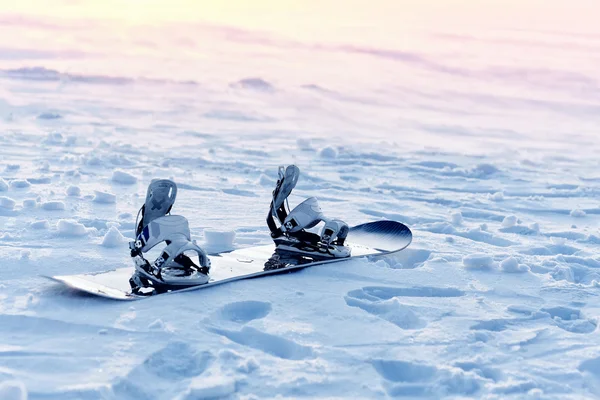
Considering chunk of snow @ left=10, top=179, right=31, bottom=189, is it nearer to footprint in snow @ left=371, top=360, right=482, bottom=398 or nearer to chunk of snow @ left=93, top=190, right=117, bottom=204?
chunk of snow @ left=93, top=190, right=117, bottom=204

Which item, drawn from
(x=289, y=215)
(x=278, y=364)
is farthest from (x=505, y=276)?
(x=278, y=364)

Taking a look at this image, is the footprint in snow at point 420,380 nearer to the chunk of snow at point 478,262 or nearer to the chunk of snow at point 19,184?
the chunk of snow at point 478,262

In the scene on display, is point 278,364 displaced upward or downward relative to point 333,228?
downward

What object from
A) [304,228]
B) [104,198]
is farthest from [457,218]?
[104,198]

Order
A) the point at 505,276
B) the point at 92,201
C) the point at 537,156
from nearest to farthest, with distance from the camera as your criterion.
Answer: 1. the point at 505,276
2. the point at 92,201
3. the point at 537,156

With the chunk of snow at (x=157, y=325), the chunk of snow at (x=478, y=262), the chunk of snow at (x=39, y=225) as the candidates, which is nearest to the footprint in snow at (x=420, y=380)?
the chunk of snow at (x=157, y=325)

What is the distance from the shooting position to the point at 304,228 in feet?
23.0

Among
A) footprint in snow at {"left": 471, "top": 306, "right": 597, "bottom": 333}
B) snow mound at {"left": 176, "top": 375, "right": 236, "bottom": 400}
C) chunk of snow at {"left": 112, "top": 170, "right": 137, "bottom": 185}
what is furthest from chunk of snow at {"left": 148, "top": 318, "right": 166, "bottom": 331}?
chunk of snow at {"left": 112, "top": 170, "right": 137, "bottom": 185}

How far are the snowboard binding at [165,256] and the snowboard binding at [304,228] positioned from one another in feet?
3.85

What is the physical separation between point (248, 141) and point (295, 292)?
12177 mm

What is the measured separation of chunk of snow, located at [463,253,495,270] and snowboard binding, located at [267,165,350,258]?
117 centimetres

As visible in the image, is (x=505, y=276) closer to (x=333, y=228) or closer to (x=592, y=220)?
(x=333, y=228)

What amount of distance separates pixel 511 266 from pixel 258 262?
243 centimetres

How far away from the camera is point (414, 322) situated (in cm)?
555
